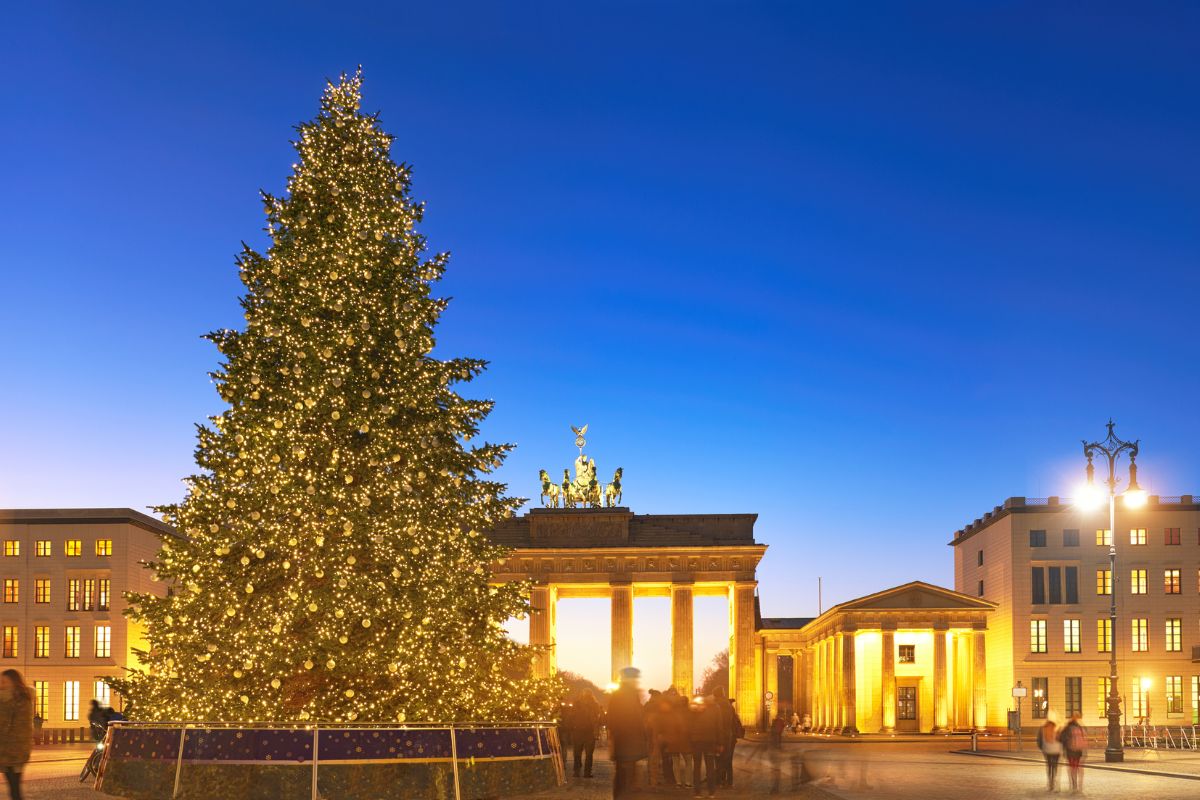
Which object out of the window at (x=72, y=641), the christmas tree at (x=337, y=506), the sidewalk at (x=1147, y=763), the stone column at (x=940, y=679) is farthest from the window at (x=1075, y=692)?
the christmas tree at (x=337, y=506)

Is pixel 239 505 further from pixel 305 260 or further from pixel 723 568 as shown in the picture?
pixel 723 568

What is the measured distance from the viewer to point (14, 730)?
16.0 meters

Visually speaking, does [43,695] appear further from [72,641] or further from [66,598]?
[66,598]

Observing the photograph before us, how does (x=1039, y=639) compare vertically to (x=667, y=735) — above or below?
below

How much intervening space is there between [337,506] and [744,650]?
71.9 metres

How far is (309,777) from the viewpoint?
21000mm

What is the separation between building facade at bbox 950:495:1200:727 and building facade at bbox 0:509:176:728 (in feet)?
191

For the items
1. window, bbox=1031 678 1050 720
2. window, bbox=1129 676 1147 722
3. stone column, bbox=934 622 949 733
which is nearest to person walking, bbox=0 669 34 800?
window, bbox=1031 678 1050 720

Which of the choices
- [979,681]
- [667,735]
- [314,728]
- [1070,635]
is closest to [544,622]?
[979,681]

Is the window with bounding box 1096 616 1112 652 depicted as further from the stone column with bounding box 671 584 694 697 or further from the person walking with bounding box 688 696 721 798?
the person walking with bounding box 688 696 721 798

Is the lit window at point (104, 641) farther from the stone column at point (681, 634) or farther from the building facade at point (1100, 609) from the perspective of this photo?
the building facade at point (1100, 609)

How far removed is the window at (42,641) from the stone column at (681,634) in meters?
42.1

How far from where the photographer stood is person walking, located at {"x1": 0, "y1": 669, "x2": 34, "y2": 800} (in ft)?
52.4

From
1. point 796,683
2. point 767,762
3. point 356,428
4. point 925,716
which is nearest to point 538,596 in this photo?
point 925,716
